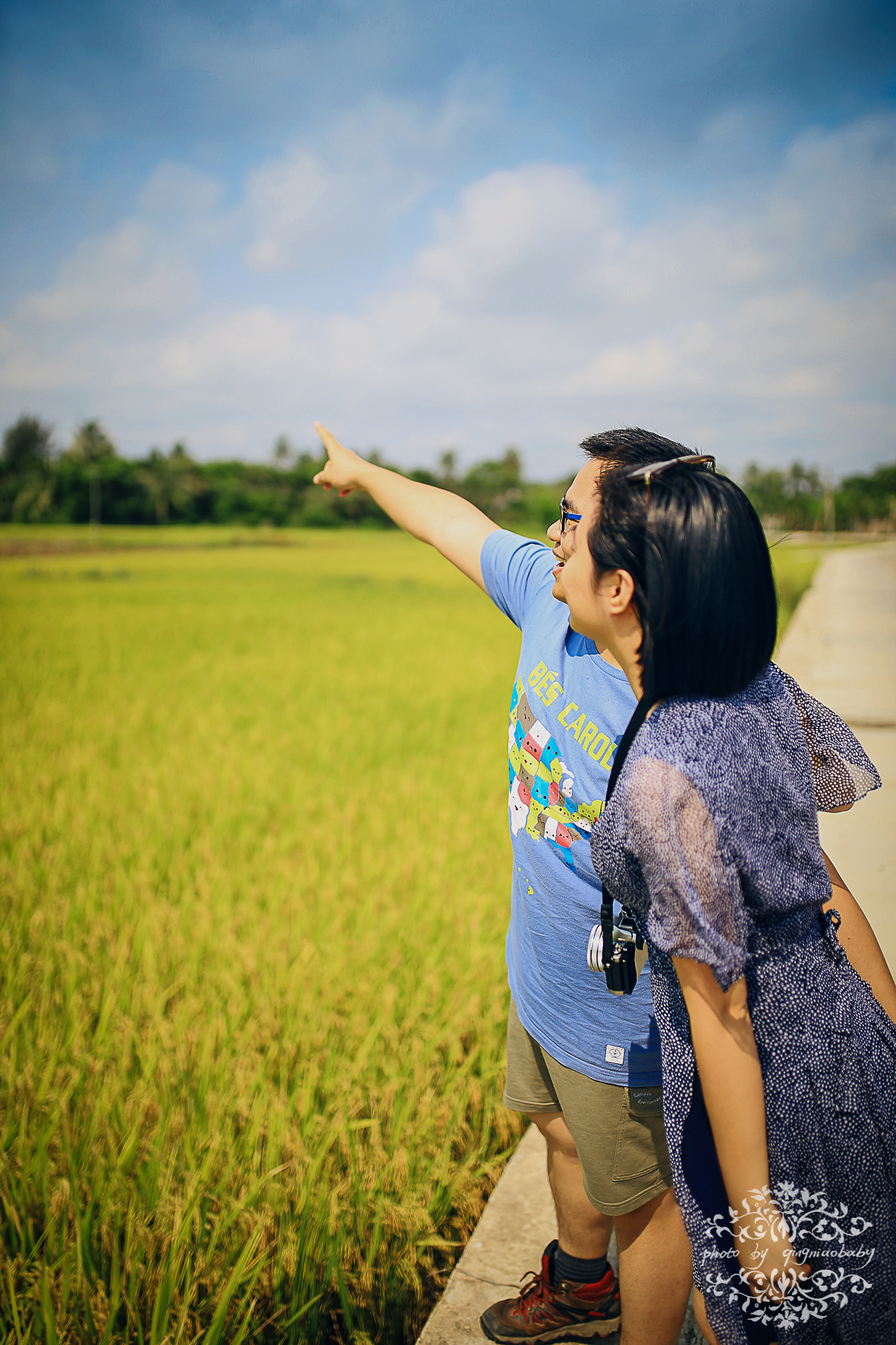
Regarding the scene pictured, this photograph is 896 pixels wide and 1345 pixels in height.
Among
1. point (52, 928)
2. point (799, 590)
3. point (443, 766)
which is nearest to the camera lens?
point (52, 928)

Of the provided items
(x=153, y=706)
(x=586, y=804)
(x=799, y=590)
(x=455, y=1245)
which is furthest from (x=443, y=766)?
(x=799, y=590)

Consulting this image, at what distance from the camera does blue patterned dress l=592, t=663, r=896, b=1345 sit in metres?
0.70

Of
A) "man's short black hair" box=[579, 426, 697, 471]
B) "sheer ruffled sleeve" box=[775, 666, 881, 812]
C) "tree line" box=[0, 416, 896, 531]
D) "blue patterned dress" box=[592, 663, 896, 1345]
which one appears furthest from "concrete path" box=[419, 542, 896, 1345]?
"tree line" box=[0, 416, 896, 531]

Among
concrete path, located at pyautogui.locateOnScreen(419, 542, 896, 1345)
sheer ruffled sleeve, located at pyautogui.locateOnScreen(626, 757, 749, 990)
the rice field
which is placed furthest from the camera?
the rice field

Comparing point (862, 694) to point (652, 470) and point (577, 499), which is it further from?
point (652, 470)

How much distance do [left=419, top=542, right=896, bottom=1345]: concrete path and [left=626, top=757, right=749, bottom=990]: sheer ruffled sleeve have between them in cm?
103

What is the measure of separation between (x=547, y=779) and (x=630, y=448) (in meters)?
0.44

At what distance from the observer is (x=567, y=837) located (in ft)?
3.51

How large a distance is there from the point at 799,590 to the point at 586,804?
606 inches

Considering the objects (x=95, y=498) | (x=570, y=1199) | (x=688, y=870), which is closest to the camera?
(x=688, y=870)

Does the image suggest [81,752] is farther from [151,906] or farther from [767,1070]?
[767,1070]

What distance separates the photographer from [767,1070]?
2.47 ft

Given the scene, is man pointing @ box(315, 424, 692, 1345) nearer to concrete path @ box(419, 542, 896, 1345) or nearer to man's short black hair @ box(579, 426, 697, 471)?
man's short black hair @ box(579, 426, 697, 471)

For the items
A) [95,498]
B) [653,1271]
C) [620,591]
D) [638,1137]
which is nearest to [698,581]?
[620,591]
